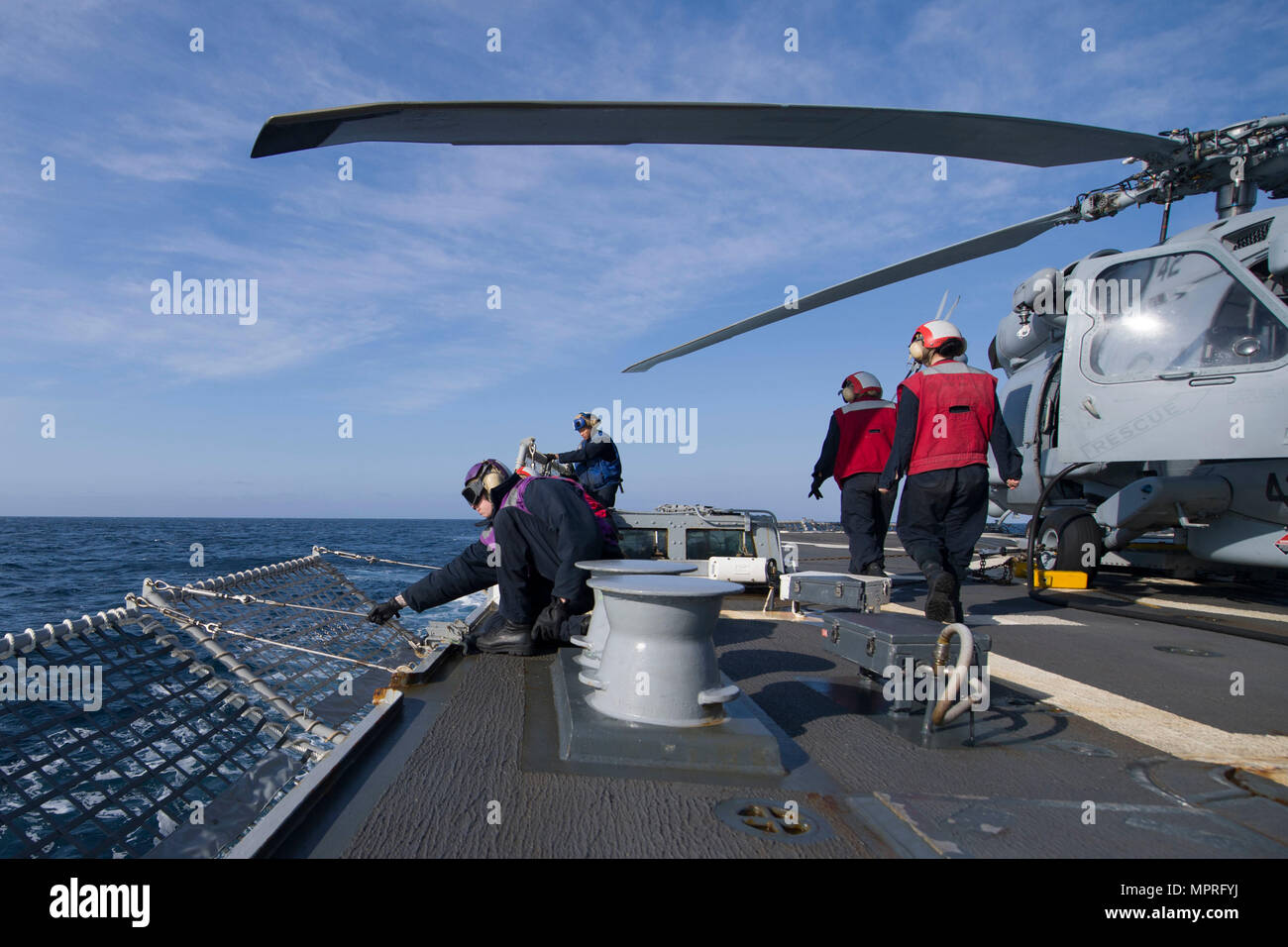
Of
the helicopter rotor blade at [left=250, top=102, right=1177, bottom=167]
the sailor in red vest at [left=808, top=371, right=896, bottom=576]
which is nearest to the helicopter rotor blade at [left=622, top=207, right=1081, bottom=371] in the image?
the sailor in red vest at [left=808, top=371, right=896, bottom=576]

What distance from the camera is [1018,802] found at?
6.54 feet

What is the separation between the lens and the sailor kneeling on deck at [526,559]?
361 centimetres

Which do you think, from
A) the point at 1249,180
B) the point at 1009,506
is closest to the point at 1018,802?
the point at 1249,180

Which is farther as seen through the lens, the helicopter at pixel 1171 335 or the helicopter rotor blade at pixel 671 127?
the helicopter at pixel 1171 335

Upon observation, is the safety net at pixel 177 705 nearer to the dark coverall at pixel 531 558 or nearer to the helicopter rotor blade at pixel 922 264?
the dark coverall at pixel 531 558

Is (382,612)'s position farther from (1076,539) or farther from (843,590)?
(1076,539)

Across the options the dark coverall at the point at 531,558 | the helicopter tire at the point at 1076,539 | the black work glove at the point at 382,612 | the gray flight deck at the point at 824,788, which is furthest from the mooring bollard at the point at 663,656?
the helicopter tire at the point at 1076,539

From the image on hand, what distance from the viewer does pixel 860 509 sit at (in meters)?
5.77

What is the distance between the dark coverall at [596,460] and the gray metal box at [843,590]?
366cm

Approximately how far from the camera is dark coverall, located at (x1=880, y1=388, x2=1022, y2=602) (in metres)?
4.09

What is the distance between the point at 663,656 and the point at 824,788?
600 mm

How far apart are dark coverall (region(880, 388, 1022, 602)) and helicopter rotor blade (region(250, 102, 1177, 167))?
1.40 meters
